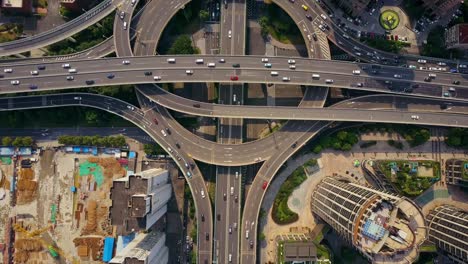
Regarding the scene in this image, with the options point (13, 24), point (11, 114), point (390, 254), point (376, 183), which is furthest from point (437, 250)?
point (13, 24)

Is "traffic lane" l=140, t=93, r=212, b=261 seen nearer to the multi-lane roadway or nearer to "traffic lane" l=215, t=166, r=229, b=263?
"traffic lane" l=215, t=166, r=229, b=263

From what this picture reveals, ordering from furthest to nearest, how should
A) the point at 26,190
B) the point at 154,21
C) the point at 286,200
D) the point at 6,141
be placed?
the point at 26,190
the point at 286,200
the point at 6,141
the point at 154,21

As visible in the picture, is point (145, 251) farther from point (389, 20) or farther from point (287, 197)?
point (389, 20)

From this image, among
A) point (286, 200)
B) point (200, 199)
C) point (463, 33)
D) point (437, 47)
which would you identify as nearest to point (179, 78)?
point (200, 199)

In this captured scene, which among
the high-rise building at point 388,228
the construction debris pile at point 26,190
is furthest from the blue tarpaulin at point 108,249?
the high-rise building at point 388,228

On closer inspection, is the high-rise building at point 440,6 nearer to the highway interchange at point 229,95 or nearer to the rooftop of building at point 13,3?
the highway interchange at point 229,95
